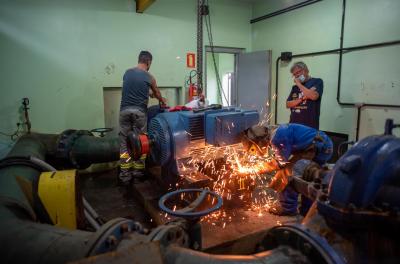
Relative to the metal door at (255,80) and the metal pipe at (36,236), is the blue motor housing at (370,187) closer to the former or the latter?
the metal pipe at (36,236)

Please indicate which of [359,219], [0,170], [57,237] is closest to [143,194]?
[0,170]

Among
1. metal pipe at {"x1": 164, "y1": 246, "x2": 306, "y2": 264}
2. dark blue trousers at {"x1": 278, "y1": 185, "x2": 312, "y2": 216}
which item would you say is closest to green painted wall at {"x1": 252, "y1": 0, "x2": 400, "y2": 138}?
dark blue trousers at {"x1": 278, "y1": 185, "x2": 312, "y2": 216}

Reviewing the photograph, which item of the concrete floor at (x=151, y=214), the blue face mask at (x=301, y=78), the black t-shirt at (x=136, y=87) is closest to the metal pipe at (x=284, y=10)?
the blue face mask at (x=301, y=78)

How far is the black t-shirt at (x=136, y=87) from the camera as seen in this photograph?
330cm

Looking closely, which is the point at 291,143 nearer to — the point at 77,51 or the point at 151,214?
the point at 151,214

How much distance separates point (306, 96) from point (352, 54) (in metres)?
0.91

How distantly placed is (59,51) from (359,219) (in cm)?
393

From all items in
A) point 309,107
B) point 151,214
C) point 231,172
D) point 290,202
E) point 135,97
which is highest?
point 135,97

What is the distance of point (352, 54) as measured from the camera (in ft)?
11.8

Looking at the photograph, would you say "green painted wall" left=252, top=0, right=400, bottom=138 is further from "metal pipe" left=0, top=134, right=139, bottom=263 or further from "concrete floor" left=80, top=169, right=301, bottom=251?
"metal pipe" left=0, top=134, right=139, bottom=263

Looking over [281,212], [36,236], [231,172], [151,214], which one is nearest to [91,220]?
[151,214]

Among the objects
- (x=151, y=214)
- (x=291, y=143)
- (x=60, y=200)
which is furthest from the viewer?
(x=151, y=214)

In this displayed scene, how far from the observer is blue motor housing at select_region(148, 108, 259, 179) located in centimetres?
206

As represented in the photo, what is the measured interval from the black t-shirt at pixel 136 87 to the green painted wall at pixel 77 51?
2.77ft
